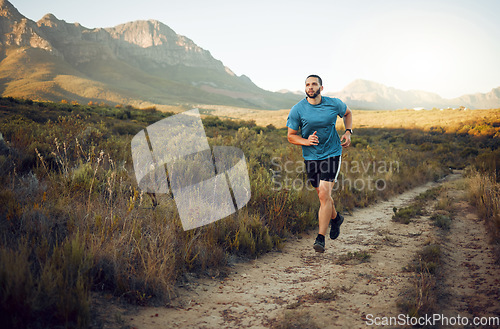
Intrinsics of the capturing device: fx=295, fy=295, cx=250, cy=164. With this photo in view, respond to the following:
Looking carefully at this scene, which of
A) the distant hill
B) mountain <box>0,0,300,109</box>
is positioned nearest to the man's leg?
the distant hill

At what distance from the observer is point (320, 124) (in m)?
4.39

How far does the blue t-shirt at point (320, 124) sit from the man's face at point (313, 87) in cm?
18

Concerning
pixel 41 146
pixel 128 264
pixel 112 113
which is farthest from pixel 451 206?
pixel 112 113

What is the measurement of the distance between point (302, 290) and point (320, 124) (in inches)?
91.2

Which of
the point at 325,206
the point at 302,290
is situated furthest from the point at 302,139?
the point at 302,290

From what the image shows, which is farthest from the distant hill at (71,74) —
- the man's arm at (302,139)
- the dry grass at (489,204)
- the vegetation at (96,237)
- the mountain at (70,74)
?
the dry grass at (489,204)

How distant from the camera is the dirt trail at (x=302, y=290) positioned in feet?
8.80

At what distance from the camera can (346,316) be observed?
272 cm

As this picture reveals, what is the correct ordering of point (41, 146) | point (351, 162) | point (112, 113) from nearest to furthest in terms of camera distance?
point (41, 146), point (351, 162), point (112, 113)

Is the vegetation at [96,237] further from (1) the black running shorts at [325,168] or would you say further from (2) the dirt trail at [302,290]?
(1) the black running shorts at [325,168]

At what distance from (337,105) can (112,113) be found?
21.6m

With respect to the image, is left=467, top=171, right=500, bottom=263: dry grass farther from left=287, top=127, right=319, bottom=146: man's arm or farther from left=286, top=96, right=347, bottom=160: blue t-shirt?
left=287, top=127, right=319, bottom=146: man's arm

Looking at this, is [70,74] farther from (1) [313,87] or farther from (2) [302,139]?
(2) [302,139]

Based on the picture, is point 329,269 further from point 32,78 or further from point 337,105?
point 32,78
